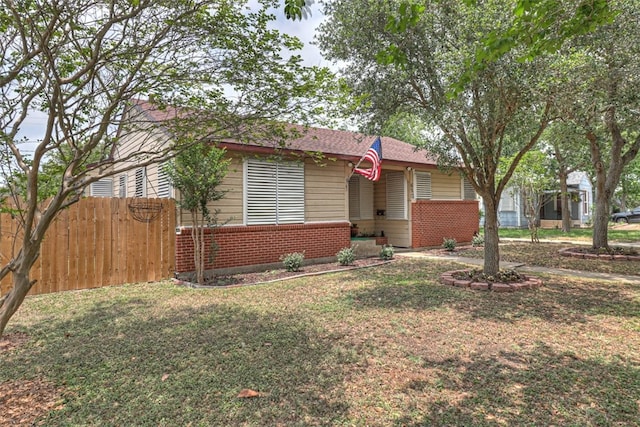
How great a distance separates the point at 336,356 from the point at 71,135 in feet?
11.6

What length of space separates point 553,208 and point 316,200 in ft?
78.6

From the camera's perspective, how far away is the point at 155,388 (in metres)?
3.39

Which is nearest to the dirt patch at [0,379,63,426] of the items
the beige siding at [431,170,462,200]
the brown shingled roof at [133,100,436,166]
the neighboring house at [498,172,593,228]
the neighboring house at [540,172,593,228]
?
the brown shingled roof at [133,100,436,166]

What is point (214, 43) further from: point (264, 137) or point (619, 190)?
point (619, 190)

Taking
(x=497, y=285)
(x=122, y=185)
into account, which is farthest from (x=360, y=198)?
(x=122, y=185)

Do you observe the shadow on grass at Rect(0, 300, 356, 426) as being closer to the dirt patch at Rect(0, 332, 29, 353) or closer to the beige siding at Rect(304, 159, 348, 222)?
the dirt patch at Rect(0, 332, 29, 353)

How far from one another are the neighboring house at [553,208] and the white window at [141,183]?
2294 centimetres

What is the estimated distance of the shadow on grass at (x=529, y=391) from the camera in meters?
2.84

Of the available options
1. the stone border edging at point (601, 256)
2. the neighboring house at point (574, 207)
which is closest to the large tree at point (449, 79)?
the stone border edging at point (601, 256)

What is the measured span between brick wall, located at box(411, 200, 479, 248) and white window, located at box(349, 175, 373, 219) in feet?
6.14

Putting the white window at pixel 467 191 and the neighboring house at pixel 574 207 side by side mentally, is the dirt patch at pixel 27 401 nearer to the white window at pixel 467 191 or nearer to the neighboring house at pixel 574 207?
the white window at pixel 467 191

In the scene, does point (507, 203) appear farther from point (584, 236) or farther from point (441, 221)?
point (441, 221)

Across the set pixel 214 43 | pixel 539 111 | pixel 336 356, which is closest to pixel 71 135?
pixel 214 43

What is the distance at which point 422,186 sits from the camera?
46.1 ft
